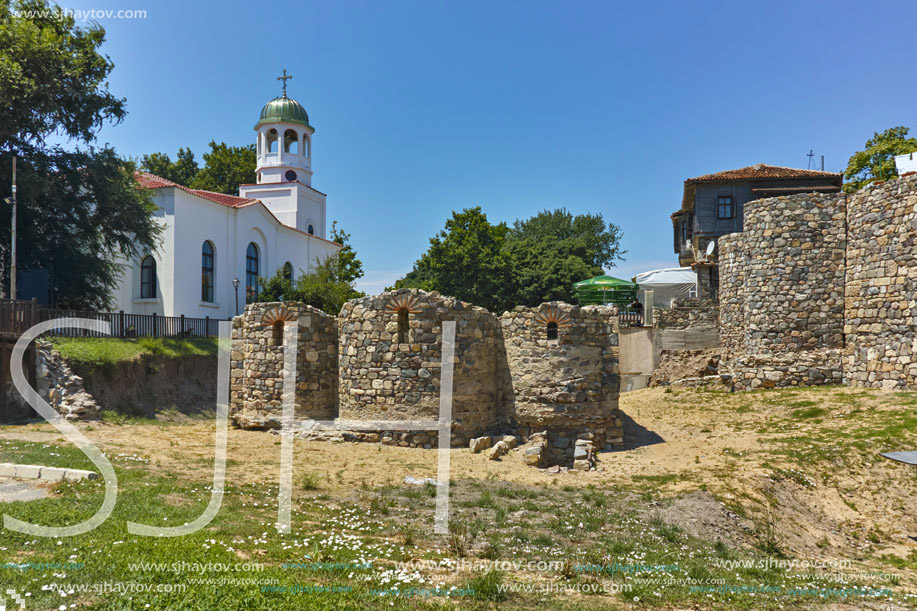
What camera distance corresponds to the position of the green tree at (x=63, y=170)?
19.1m

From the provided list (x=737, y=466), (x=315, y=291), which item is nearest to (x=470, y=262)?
(x=315, y=291)

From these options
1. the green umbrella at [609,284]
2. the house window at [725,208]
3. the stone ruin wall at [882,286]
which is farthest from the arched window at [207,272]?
the stone ruin wall at [882,286]

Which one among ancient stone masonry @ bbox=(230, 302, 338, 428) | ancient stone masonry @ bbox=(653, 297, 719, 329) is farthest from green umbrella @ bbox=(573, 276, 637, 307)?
ancient stone masonry @ bbox=(230, 302, 338, 428)

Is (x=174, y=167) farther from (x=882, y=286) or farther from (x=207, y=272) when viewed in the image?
(x=882, y=286)

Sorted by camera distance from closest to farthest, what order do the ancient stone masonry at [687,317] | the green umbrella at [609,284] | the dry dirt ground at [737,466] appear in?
1. the dry dirt ground at [737,466]
2. the ancient stone masonry at [687,317]
3. the green umbrella at [609,284]

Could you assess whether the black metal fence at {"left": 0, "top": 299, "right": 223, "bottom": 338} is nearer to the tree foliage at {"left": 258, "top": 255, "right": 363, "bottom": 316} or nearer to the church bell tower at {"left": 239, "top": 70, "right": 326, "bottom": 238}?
the tree foliage at {"left": 258, "top": 255, "right": 363, "bottom": 316}

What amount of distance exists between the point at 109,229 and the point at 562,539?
2011cm

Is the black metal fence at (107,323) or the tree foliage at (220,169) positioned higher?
the tree foliage at (220,169)

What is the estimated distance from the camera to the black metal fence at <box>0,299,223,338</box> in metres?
14.7

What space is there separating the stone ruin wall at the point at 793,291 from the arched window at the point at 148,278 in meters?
23.6

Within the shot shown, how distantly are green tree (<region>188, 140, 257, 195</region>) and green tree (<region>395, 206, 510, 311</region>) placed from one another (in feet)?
55.1

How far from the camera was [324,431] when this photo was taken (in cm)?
1413

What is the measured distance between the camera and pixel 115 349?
17.3 m

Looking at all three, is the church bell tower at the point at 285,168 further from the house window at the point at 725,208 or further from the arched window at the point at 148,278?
the house window at the point at 725,208
